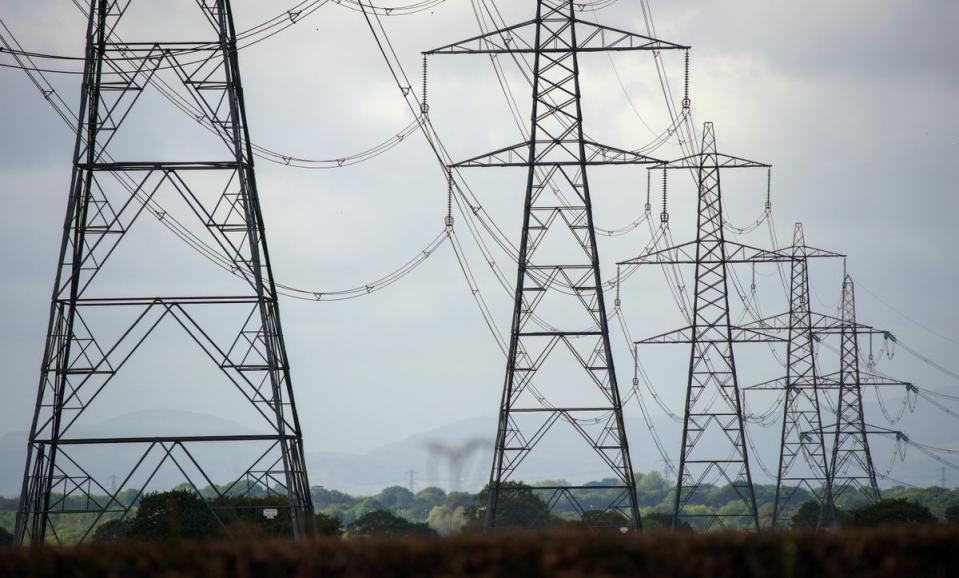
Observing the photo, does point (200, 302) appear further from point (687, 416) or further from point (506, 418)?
point (687, 416)

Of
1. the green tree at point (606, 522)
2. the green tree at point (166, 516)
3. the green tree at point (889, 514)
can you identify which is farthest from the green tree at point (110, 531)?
the green tree at point (889, 514)

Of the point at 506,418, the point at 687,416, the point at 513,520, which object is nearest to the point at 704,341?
the point at 687,416

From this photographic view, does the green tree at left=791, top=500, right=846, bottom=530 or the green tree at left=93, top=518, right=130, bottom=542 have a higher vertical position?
the green tree at left=791, top=500, right=846, bottom=530

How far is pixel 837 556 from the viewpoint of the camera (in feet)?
56.5

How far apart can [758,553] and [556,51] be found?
85.8ft

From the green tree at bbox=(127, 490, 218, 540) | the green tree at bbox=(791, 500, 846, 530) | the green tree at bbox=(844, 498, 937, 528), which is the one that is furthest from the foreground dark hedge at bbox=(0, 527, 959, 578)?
the green tree at bbox=(791, 500, 846, 530)

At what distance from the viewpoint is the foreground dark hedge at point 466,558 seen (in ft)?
52.6

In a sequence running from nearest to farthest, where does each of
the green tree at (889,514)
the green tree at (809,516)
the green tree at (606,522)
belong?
the green tree at (606,522), the green tree at (889,514), the green tree at (809,516)

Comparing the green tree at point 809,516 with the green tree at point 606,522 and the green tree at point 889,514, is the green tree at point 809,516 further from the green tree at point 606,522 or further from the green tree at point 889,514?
the green tree at point 606,522

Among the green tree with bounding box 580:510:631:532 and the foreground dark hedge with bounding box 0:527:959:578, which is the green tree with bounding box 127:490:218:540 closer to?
the green tree with bounding box 580:510:631:532

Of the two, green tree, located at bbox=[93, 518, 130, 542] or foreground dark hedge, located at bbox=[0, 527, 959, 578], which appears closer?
foreground dark hedge, located at bbox=[0, 527, 959, 578]

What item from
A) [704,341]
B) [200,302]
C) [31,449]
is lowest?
[31,449]

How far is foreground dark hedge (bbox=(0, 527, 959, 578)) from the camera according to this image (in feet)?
52.6

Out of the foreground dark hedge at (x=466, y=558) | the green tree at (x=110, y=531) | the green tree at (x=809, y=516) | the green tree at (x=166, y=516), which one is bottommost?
the foreground dark hedge at (x=466, y=558)
